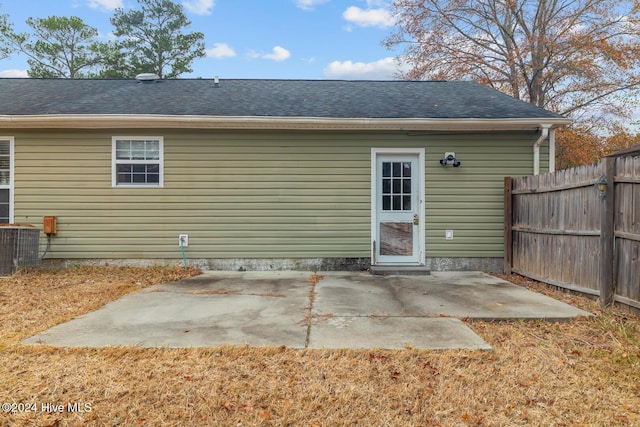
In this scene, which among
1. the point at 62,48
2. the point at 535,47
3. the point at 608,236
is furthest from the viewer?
the point at 62,48

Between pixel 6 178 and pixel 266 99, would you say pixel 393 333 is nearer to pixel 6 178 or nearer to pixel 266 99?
pixel 266 99

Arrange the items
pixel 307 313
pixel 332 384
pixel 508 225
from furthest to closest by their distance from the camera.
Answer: pixel 508 225 < pixel 307 313 < pixel 332 384

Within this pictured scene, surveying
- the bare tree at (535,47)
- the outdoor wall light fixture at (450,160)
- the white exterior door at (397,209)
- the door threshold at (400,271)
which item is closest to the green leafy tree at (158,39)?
the bare tree at (535,47)

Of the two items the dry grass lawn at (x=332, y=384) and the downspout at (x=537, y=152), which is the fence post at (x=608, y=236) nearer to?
the dry grass lawn at (x=332, y=384)

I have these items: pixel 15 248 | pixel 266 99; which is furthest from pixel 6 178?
pixel 266 99

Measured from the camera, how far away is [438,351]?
2.90 metres

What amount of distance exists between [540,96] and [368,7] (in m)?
7.56

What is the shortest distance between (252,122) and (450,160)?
3.54 metres

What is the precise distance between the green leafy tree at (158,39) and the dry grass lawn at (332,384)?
1923 centimetres

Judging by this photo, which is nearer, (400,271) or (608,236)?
(608,236)

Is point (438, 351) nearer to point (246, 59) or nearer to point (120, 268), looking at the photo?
point (120, 268)

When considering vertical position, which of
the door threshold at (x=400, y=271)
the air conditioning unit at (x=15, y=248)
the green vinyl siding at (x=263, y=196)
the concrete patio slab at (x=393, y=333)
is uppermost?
the green vinyl siding at (x=263, y=196)

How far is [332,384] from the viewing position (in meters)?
2.42

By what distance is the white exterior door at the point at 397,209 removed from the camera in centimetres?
668
